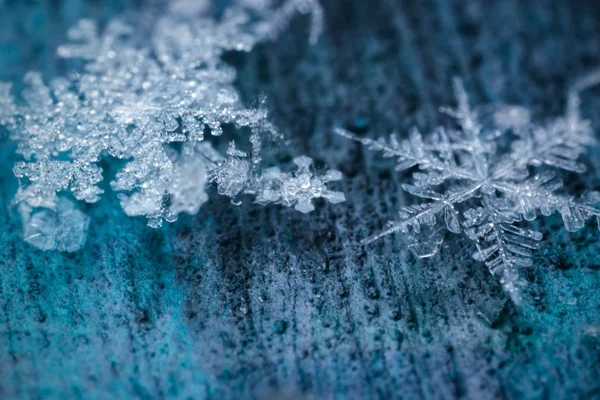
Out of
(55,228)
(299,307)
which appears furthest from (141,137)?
(299,307)

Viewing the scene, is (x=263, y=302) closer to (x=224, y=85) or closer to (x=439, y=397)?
(x=439, y=397)

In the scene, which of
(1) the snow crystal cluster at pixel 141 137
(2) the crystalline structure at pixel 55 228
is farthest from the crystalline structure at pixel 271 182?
(2) the crystalline structure at pixel 55 228

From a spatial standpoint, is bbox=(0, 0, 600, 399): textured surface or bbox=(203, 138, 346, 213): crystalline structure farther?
bbox=(203, 138, 346, 213): crystalline structure

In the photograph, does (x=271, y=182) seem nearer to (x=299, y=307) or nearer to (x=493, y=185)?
(x=299, y=307)

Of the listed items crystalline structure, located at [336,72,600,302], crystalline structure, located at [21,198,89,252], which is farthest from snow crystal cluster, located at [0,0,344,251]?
crystalline structure, located at [336,72,600,302]

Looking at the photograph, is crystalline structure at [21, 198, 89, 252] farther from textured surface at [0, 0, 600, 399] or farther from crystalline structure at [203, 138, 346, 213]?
crystalline structure at [203, 138, 346, 213]
